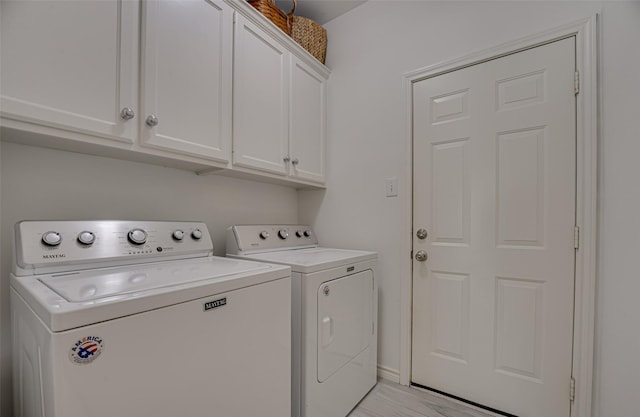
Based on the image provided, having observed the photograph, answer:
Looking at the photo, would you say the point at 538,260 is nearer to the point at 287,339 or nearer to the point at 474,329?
the point at 474,329

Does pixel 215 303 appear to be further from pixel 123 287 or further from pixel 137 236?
pixel 137 236

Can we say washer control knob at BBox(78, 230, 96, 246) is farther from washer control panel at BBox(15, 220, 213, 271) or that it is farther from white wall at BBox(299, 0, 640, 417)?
white wall at BBox(299, 0, 640, 417)

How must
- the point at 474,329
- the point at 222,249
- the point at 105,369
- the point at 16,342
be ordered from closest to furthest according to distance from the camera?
the point at 105,369
the point at 16,342
the point at 474,329
the point at 222,249

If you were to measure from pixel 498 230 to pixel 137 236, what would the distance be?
183cm

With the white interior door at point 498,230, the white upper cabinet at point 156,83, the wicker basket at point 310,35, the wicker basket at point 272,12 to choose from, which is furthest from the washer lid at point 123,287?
the wicker basket at point 310,35

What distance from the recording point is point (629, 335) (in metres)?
1.27

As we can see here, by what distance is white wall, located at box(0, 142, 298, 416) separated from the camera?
3.50ft

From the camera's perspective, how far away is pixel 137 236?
1205 millimetres

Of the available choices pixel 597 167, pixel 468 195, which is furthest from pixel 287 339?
pixel 597 167

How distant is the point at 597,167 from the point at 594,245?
0.37 metres

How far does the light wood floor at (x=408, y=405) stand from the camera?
1.58 metres

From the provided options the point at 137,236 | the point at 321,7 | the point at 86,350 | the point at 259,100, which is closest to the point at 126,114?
the point at 137,236

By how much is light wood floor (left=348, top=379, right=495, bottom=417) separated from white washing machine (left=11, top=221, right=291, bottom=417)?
0.69 m

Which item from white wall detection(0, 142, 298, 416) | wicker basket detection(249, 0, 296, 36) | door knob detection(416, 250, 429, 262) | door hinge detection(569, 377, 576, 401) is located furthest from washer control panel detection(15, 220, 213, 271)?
door hinge detection(569, 377, 576, 401)
